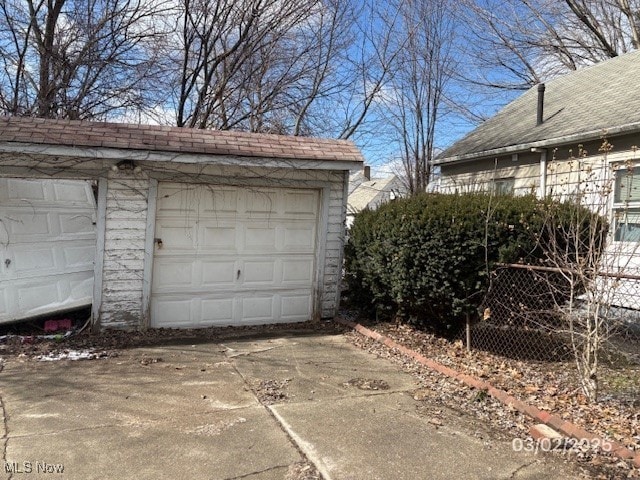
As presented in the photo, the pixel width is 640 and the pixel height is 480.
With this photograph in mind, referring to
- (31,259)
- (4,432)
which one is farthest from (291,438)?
(31,259)

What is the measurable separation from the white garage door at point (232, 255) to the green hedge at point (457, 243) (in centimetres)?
147

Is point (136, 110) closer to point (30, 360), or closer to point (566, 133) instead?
point (30, 360)

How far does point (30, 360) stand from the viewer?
17.6 feet

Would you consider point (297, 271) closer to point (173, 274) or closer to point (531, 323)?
point (173, 274)

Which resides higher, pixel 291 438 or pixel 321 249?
pixel 321 249

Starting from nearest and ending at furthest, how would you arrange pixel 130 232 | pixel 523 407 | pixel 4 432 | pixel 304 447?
pixel 304 447
pixel 4 432
pixel 523 407
pixel 130 232

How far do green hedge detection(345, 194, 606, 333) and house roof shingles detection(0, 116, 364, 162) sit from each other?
61.6 inches

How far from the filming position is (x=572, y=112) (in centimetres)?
974

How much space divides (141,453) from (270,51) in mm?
12000

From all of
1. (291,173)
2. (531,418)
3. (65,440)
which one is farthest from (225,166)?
(531,418)

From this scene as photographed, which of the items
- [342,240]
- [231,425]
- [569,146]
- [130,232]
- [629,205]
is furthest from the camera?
[569,146]
